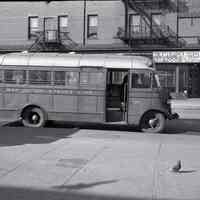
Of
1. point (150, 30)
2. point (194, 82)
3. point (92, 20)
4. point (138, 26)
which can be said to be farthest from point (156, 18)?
point (194, 82)

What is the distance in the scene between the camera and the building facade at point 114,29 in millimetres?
34719

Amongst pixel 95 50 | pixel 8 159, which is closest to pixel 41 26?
pixel 95 50

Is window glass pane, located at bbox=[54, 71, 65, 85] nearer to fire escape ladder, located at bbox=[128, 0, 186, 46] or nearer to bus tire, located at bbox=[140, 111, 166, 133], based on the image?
bus tire, located at bbox=[140, 111, 166, 133]

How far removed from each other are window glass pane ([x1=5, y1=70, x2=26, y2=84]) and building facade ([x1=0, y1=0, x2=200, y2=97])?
20278 mm

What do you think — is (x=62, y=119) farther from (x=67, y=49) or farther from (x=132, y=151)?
(x=67, y=49)

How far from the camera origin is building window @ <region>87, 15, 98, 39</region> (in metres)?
36.1

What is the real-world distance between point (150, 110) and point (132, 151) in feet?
15.0

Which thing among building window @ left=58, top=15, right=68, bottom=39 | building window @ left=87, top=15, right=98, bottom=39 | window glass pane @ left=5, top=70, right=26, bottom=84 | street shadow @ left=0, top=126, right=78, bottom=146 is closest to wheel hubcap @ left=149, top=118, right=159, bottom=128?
street shadow @ left=0, top=126, right=78, bottom=146

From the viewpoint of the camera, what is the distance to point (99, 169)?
8359 millimetres

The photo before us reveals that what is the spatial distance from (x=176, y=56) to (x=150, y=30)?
313 cm

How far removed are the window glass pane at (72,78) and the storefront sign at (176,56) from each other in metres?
20.1

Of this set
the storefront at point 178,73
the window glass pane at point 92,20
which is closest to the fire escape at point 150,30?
the storefront at point 178,73

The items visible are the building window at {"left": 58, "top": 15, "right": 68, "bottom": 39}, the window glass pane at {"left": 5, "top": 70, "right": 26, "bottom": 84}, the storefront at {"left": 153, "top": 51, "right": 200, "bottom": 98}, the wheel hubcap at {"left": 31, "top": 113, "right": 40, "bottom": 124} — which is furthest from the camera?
the building window at {"left": 58, "top": 15, "right": 68, "bottom": 39}

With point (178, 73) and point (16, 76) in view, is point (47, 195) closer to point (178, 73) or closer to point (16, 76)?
point (16, 76)
